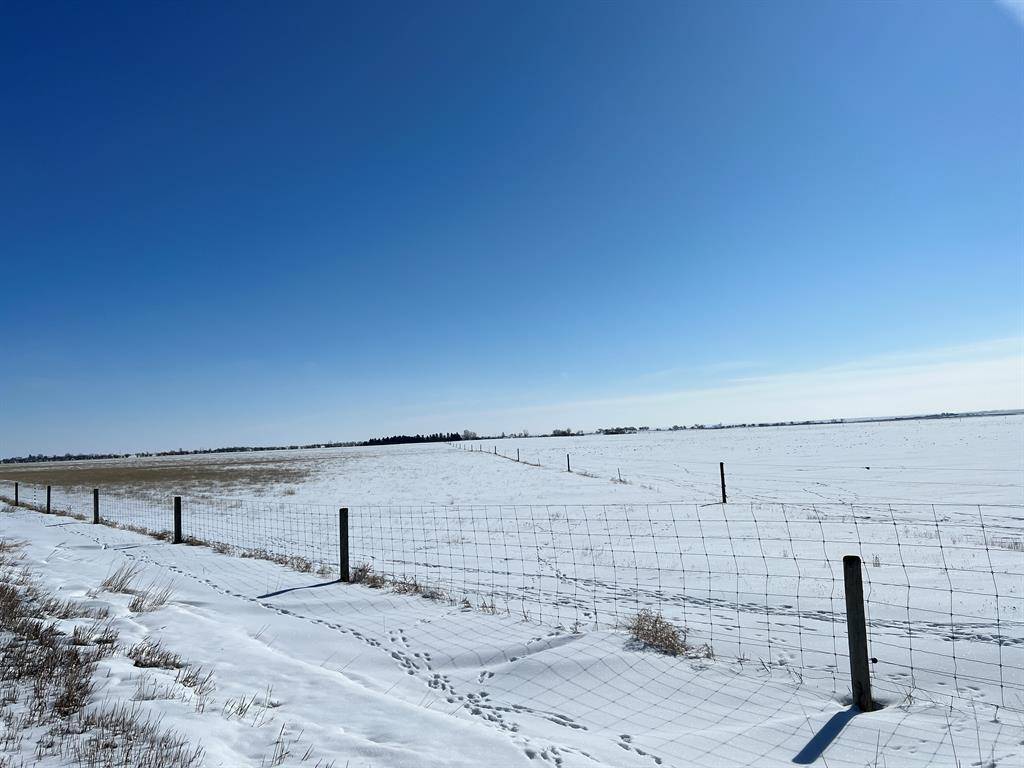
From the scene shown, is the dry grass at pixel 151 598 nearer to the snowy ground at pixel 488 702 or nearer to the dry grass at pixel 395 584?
the snowy ground at pixel 488 702

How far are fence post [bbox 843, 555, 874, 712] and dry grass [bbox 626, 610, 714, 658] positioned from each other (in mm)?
1472

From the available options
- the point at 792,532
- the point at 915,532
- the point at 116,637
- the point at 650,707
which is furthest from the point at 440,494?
the point at 650,707

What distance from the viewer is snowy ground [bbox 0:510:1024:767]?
3.84 m

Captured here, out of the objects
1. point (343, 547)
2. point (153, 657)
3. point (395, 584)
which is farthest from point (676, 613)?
point (153, 657)

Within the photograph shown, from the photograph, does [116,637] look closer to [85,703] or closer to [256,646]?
[256,646]

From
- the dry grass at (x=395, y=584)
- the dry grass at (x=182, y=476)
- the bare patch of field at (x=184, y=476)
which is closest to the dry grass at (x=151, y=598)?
the dry grass at (x=395, y=584)

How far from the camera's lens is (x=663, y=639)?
5.94m

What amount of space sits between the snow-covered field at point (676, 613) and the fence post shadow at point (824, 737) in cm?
5

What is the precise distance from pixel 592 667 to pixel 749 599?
3844mm

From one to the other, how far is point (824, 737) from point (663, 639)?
6.45ft

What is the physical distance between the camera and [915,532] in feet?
39.9

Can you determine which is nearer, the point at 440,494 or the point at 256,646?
A: the point at 256,646

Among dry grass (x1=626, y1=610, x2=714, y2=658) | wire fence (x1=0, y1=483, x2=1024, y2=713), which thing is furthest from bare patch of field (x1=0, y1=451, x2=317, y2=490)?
dry grass (x1=626, y1=610, x2=714, y2=658)

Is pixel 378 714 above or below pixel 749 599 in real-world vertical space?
above
